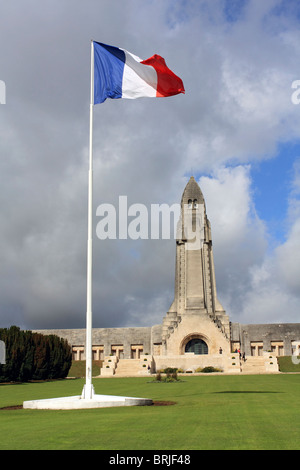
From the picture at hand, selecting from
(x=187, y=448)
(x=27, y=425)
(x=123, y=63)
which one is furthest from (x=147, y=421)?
(x=123, y=63)

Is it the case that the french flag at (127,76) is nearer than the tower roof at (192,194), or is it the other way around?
the french flag at (127,76)

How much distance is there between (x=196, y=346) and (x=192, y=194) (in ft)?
67.5

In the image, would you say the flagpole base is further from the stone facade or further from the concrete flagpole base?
the stone facade

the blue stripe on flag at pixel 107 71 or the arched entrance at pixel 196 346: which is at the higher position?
the blue stripe on flag at pixel 107 71

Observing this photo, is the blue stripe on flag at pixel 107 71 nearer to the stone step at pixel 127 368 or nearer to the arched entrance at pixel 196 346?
the stone step at pixel 127 368

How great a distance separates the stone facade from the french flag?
36.3 meters

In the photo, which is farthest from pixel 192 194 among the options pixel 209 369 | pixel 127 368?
pixel 209 369

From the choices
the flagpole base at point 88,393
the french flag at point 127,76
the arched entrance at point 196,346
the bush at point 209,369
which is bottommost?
the bush at point 209,369

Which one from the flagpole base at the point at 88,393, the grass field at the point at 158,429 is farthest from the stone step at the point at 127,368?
the grass field at the point at 158,429

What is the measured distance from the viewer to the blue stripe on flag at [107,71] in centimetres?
1554

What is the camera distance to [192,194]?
211 feet

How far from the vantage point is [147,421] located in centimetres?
955

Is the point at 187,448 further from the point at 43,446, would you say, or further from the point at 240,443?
the point at 43,446
